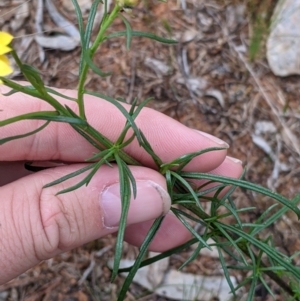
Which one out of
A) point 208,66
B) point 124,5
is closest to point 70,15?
point 208,66

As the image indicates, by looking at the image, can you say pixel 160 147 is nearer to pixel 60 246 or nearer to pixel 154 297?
pixel 60 246

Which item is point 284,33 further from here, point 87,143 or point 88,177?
point 88,177

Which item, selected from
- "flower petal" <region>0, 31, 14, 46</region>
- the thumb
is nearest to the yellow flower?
"flower petal" <region>0, 31, 14, 46</region>

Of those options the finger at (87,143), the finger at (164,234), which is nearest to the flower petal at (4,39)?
the finger at (87,143)

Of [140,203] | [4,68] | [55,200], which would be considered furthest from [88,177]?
[4,68]

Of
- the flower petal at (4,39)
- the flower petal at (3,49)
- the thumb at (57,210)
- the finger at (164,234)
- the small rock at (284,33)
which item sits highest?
the flower petal at (4,39)

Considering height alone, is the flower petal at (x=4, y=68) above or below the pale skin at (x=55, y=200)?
above

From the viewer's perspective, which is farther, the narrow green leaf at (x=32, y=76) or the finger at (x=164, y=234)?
the finger at (x=164, y=234)

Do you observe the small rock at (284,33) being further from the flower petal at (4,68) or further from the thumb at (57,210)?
the flower petal at (4,68)

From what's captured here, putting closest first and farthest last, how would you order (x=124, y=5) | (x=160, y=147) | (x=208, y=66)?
(x=124, y=5)
(x=160, y=147)
(x=208, y=66)
